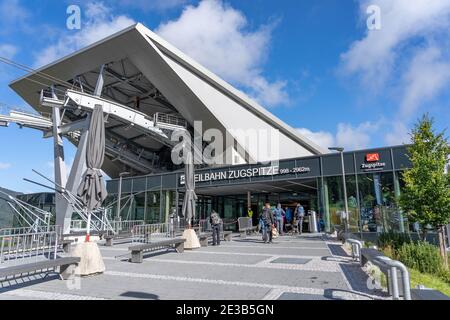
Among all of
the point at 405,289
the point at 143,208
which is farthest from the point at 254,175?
the point at 405,289

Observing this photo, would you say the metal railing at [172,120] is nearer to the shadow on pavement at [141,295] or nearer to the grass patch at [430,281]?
the grass patch at [430,281]

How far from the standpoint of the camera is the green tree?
10711 millimetres

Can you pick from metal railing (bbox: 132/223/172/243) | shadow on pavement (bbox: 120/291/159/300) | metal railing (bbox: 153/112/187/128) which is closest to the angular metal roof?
metal railing (bbox: 153/112/187/128)

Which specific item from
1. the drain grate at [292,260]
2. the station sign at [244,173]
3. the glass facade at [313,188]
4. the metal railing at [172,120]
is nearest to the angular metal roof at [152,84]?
the metal railing at [172,120]

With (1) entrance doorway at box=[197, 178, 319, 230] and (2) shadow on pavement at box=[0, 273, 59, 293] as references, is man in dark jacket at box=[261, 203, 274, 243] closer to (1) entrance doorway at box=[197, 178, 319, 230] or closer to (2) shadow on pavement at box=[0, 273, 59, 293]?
(1) entrance doorway at box=[197, 178, 319, 230]

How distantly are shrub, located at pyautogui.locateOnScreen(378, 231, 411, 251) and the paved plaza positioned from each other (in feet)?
11.3

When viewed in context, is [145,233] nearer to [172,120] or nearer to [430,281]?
[430,281]

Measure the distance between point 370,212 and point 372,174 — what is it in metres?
2.24

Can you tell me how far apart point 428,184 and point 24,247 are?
13.3 m

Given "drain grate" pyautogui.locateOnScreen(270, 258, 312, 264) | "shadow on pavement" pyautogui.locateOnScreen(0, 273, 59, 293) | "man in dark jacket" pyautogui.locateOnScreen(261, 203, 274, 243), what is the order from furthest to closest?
"man in dark jacket" pyautogui.locateOnScreen(261, 203, 274, 243) < "drain grate" pyautogui.locateOnScreen(270, 258, 312, 264) < "shadow on pavement" pyautogui.locateOnScreen(0, 273, 59, 293)

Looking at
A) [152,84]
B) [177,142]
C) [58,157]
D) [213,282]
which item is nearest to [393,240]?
[213,282]

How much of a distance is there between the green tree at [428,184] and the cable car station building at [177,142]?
425cm

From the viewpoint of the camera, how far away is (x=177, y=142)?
29406 millimetres
